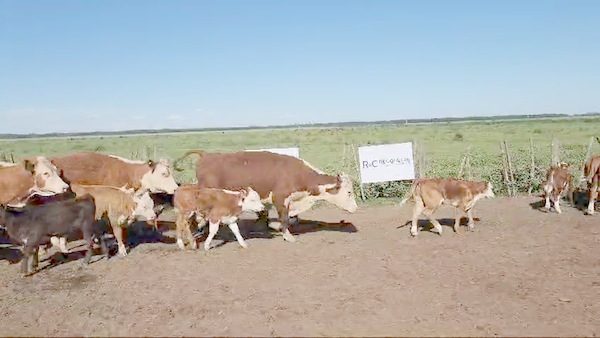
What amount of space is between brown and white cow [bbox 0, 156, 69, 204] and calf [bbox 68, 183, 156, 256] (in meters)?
0.52

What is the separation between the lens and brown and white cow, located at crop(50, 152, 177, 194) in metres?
11.9

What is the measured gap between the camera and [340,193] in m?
12.6

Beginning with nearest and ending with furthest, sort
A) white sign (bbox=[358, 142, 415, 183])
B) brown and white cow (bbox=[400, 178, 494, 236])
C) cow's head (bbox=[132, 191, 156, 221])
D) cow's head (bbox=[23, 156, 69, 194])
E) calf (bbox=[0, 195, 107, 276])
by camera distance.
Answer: calf (bbox=[0, 195, 107, 276]), cow's head (bbox=[23, 156, 69, 194]), cow's head (bbox=[132, 191, 156, 221]), brown and white cow (bbox=[400, 178, 494, 236]), white sign (bbox=[358, 142, 415, 183])

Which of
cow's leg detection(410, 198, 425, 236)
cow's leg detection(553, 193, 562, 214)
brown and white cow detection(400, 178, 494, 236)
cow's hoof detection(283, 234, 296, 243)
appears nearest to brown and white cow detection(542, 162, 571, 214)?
cow's leg detection(553, 193, 562, 214)

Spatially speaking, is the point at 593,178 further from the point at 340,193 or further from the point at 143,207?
the point at 143,207

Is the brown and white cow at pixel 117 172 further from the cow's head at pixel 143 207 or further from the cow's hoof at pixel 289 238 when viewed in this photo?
the cow's hoof at pixel 289 238

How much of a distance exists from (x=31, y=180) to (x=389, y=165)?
411 inches

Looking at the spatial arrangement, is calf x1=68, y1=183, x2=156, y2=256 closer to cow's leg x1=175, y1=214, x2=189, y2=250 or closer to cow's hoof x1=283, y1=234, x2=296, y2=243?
cow's leg x1=175, y1=214, x2=189, y2=250

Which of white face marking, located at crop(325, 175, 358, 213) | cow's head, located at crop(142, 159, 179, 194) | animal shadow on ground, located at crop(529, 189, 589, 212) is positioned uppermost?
cow's head, located at crop(142, 159, 179, 194)

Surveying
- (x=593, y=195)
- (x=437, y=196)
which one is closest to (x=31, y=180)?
(x=437, y=196)

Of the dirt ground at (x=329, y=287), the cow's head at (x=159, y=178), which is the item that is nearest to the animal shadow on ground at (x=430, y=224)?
the dirt ground at (x=329, y=287)

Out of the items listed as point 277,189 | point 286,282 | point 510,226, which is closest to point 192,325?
point 286,282

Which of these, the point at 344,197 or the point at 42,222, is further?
the point at 344,197

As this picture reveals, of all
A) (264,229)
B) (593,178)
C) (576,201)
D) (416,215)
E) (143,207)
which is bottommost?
(576,201)
